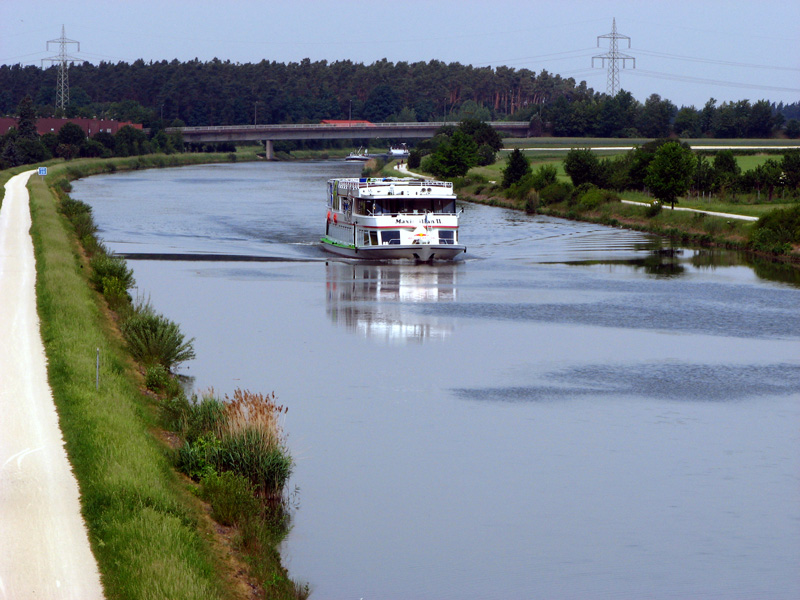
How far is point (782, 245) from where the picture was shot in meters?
53.4

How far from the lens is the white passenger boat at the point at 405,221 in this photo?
165 ft

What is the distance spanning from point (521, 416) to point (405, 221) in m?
29.0

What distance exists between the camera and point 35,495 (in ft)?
44.0

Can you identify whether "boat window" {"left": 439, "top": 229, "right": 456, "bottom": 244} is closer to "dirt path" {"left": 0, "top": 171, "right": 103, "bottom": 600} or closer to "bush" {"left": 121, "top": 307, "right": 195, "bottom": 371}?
"bush" {"left": 121, "top": 307, "right": 195, "bottom": 371}

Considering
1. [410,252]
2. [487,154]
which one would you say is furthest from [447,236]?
[487,154]

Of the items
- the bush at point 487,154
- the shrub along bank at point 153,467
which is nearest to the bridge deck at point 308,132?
the bush at point 487,154

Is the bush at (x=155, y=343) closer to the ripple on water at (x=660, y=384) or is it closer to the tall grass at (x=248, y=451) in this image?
the ripple on water at (x=660, y=384)

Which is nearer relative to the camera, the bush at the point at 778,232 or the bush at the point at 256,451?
the bush at the point at 256,451

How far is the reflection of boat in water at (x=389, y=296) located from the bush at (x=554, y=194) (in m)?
34.2

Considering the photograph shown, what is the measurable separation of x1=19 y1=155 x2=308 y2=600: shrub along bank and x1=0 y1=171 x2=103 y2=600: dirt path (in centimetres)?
19

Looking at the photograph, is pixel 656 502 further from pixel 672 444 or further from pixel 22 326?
pixel 22 326

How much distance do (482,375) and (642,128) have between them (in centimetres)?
16030

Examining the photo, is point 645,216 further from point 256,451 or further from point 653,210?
point 256,451

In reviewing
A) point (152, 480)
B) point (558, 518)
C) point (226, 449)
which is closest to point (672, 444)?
point (558, 518)
